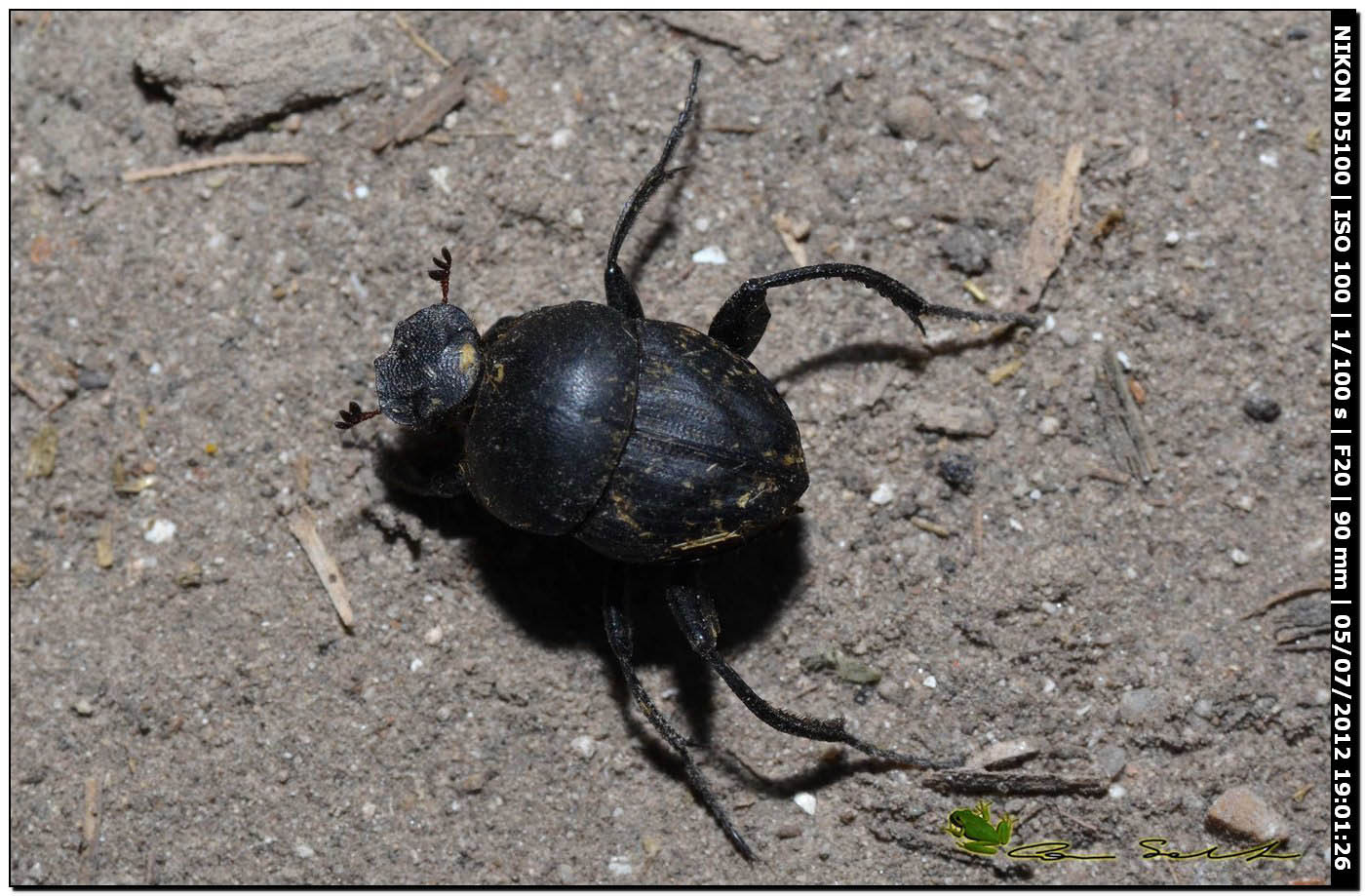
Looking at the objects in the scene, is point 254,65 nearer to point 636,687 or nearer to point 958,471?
point 636,687

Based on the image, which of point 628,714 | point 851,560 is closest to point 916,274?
point 851,560

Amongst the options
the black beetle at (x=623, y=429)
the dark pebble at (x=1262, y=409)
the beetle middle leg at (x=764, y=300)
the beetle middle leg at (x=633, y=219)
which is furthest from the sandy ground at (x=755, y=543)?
the black beetle at (x=623, y=429)

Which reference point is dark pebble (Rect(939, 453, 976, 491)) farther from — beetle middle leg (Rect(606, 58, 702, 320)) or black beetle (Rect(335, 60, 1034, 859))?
beetle middle leg (Rect(606, 58, 702, 320))

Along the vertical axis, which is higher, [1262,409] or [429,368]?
[1262,409]

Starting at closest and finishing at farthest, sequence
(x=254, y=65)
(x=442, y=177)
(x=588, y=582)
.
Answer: (x=588, y=582)
(x=442, y=177)
(x=254, y=65)

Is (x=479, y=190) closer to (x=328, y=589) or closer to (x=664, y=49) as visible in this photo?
(x=664, y=49)

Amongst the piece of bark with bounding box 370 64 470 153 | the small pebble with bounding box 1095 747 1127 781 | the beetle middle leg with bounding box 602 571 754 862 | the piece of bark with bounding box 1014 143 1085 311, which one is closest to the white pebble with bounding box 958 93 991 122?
the piece of bark with bounding box 1014 143 1085 311

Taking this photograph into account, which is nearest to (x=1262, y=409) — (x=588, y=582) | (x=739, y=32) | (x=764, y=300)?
(x=764, y=300)

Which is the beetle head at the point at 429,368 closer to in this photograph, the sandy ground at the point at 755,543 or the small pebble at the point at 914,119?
the sandy ground at the point at 755,543
